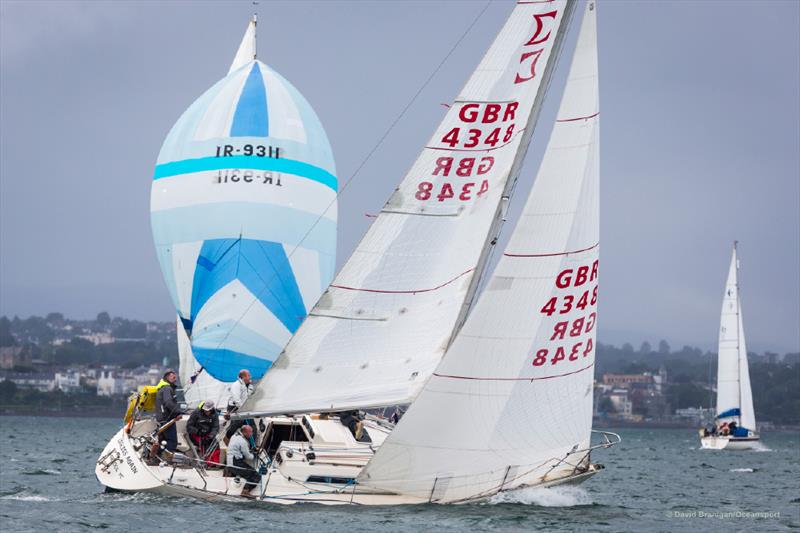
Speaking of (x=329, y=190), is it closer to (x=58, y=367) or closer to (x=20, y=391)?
(x=20, y=391)

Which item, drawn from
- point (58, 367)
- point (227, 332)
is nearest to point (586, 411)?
point (227, 332)

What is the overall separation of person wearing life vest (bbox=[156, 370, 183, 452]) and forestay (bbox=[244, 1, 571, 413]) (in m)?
1.87

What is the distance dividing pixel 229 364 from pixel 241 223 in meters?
2.68

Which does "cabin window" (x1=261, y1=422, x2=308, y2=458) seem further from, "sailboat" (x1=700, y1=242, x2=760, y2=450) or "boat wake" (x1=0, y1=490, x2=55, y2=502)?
"sailboat" (x1=700, y1=242, x2=760, y2=450)

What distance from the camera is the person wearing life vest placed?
18.9 meters

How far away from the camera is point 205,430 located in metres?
18.9

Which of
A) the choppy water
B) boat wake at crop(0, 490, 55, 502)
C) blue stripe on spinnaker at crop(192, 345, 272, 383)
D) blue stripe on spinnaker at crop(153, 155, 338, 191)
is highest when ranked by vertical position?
blue stripe on spinnaker at crop(153, 155, 338, 191)

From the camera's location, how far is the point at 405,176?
58.4 feet

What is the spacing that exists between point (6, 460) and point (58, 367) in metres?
136

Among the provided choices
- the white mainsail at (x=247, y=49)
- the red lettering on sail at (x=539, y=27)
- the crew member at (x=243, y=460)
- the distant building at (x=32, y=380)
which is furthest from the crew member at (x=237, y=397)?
the distant building at (x=32, y=380)

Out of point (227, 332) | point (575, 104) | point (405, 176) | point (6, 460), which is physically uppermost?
point (575, 104)

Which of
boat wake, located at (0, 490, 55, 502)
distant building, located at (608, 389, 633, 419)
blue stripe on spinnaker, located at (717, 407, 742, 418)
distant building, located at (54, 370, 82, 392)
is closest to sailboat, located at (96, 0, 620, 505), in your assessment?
boat wake, located at (0, 490, 55, 502)

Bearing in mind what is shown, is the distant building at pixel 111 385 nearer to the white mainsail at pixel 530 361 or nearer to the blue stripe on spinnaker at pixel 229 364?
the blue stripe on spinnaker at pixel 229 364

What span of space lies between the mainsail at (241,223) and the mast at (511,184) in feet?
21.2
